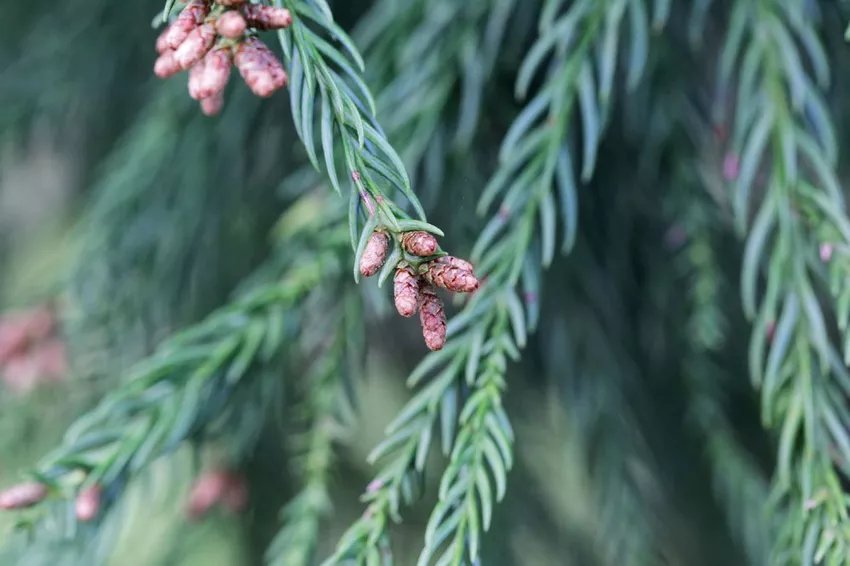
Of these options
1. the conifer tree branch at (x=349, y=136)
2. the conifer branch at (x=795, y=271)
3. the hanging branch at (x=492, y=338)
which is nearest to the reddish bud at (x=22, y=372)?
the hanging branch at (x=492, y=338)

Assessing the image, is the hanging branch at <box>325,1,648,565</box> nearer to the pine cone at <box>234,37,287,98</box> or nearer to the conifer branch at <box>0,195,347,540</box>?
the conifer branch at <box>0,195,347,540</box>

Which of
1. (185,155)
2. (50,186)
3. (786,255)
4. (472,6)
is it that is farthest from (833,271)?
(50,186)

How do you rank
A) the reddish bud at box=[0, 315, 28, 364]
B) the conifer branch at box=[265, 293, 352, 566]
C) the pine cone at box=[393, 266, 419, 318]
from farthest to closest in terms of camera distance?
1. the reddish bud at box=[0, 315, 28, 364]
2. the conifer branch at box=[265, 293, 352, 566]
3. the pine cone at box=[393, 266, 419, 318]

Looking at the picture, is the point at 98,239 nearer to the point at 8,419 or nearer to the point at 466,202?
the point at 8,419

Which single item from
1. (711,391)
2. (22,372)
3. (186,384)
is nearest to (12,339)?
(22,372)

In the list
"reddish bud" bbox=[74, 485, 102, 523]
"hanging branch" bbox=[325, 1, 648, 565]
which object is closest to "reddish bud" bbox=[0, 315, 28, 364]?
"reddish bud" bbox=[74, 485, 102, 523]

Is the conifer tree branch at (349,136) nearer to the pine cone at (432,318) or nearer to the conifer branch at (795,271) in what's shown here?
the pine cone at (432,318)
